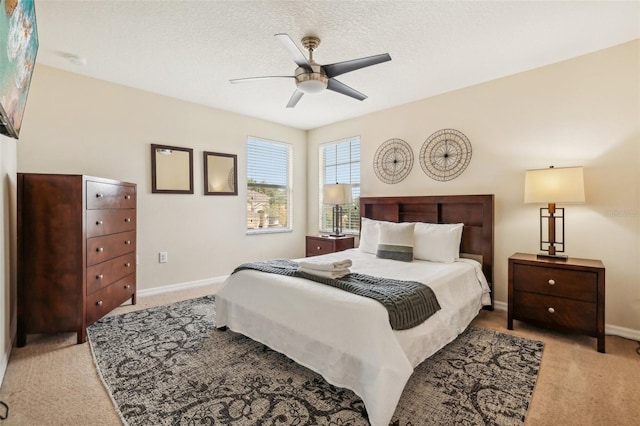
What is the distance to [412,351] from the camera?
188 centimetres

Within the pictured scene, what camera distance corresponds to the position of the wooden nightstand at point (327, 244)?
4.40 metres

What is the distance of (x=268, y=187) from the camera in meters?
5.18

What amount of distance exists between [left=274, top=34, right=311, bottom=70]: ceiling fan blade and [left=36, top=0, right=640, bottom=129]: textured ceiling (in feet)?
1.16

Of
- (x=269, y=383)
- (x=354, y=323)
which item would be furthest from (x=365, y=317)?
(x=269, y=383)

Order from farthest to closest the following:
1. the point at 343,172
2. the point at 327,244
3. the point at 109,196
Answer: the point at 343,172
the point at 327,244
the point at 109,196

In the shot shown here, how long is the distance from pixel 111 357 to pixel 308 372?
1492 millimetres

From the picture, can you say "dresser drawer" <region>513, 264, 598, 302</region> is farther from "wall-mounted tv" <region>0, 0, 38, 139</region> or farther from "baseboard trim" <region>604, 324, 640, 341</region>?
"wall-mounted tv" <region>0, 0, 38, 139</region>

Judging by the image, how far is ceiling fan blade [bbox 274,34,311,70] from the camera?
195cm

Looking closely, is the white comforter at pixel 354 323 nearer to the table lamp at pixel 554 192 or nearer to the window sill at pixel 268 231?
the table lamp at pixel 554 192

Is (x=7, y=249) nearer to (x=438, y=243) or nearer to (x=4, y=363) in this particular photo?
(x=4, y=363)

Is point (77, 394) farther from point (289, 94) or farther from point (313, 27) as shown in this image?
point (289, 94)

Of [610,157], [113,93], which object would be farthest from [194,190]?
[610,157]

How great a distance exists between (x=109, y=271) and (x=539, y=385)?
3.61m

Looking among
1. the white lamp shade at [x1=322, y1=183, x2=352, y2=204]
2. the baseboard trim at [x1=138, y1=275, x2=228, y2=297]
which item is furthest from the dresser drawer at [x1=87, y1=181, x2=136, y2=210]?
the white lamp shade at [x1=322, y1=183, x2=352, y2=204]
